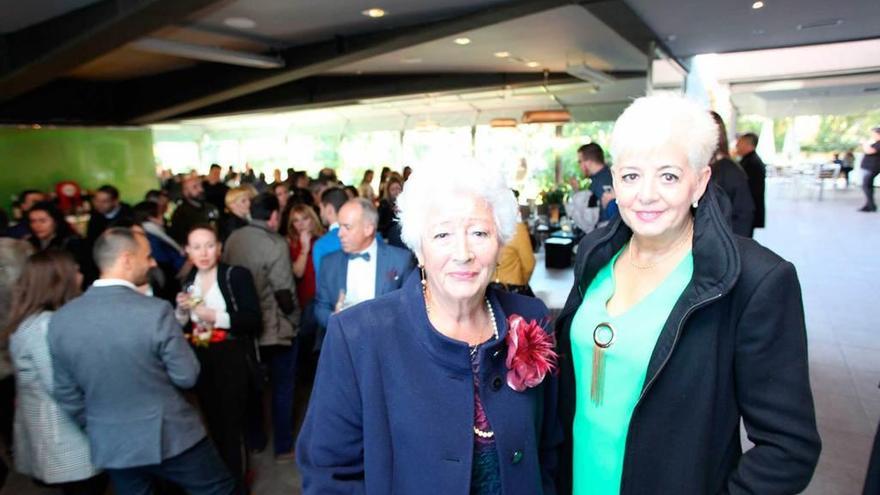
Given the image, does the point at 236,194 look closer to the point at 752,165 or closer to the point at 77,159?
the point at 752,165

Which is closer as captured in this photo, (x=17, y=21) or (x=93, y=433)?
(x=93, y=433)

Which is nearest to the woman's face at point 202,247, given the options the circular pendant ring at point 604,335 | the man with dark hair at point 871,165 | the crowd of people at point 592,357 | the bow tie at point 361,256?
the bow tie at point 361,256

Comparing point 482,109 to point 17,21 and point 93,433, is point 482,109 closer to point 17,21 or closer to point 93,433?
point 17,21

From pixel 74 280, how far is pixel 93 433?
79 centimetres

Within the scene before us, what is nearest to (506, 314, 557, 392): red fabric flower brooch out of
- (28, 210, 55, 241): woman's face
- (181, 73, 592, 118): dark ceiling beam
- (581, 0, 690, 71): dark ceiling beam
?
(28, 210, 55, 241): woman's face

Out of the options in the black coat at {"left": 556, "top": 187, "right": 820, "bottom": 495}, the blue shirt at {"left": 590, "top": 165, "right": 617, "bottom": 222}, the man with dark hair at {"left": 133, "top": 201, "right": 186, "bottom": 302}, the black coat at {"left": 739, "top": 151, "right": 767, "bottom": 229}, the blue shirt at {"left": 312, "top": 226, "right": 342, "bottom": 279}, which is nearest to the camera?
the black coat at {"left": 556, "top": 187, "right": 820, "bottom": 495}

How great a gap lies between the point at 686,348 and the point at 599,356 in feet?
0.81

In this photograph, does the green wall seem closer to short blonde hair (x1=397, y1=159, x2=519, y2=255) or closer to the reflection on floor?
the reflection on floor

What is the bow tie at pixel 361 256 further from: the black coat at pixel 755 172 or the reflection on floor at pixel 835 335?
the black coat at pixel 755 172

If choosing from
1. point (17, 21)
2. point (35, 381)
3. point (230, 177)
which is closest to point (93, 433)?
point (35, 381)

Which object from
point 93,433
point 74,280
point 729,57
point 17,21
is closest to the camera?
point 93,433

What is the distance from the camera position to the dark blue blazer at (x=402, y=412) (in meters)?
1.28

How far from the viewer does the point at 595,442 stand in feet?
4.91

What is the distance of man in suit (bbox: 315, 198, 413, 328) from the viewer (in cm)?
297
